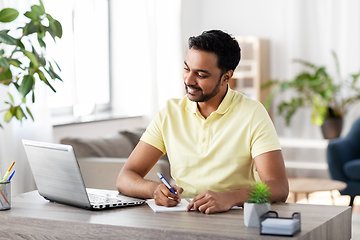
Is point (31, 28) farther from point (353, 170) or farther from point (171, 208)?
point (353, 170)

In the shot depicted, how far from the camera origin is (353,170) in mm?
4270

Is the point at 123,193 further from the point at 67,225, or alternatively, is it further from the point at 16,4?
the point at 16,4

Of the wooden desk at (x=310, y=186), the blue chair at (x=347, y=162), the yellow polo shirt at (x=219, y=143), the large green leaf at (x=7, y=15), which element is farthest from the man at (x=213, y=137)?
the blue chair at (x=347, y=162)

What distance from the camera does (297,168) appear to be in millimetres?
5836

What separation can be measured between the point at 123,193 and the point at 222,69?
0.57 meters

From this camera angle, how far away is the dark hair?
181cm

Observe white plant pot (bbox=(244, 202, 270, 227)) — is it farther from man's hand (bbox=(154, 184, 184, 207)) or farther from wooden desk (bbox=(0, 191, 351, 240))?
man's hand (bbox=(154, 184, 184, 207))

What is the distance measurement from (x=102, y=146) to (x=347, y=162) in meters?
2.19

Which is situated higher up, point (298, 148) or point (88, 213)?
point (88, 213)

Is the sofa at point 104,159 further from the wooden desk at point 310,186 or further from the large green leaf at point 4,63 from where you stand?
the large green leaf at point 4,63

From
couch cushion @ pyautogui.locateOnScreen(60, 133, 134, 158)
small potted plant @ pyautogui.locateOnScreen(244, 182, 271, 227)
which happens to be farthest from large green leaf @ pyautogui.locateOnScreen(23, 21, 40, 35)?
couch cushion @ pyautogui.locateOnScreen(60, 133, 134, 158)

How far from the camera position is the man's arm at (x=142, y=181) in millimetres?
1614

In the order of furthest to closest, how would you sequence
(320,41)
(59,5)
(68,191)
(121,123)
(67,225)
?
(320,41)
(121,123)
(59,5)
(68,191)
(67,225)

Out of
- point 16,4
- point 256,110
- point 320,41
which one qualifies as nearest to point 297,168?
point 320,41
